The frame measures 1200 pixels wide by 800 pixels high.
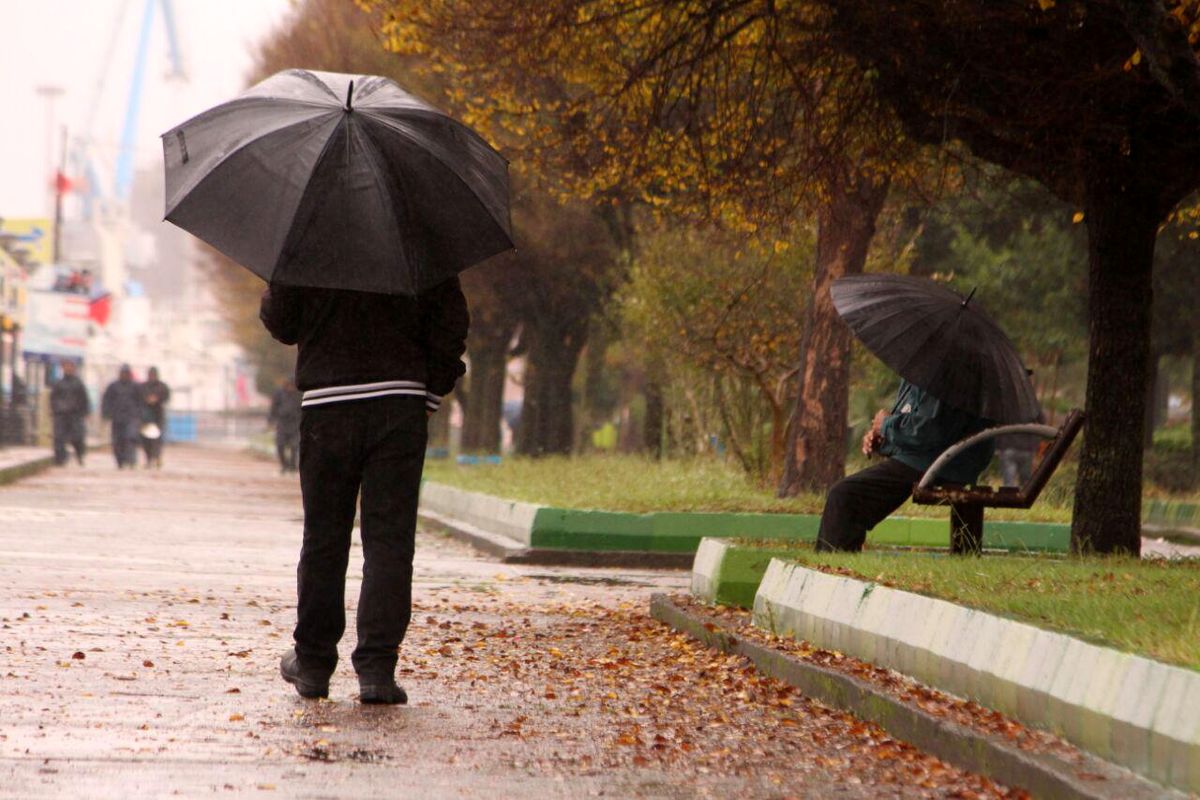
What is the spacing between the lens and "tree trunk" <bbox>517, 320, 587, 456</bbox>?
34988 mm

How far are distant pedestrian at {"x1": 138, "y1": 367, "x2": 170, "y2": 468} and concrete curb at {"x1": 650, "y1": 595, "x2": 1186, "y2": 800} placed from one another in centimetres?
3277

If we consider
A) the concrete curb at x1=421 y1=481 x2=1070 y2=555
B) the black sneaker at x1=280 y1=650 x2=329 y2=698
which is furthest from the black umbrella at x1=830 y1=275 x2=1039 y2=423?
the concrete curb at x1=421 y1=481 x2=1070 y2=555

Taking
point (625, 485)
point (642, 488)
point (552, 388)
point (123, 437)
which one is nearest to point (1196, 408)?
point (552, 388)

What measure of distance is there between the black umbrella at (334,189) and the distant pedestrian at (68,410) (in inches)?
1154

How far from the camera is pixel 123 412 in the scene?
128 feet

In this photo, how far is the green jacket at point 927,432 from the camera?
10.8 metres

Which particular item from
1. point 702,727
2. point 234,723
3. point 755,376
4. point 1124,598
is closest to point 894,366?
point 1124,598

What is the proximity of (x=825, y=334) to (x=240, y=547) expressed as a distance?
242 inches

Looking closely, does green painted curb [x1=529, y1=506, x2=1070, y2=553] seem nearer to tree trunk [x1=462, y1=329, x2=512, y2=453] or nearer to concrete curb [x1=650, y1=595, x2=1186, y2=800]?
concrete curb [x1=650, y1=595, x2=1186, y2=800]

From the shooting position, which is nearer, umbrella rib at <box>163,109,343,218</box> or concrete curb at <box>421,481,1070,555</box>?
umbrella rib at <box>163,109,343,218</box>

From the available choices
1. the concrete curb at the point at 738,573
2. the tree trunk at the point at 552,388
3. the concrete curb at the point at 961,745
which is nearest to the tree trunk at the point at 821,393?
the concrete curb at the point at 738,573

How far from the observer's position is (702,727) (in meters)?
7.11

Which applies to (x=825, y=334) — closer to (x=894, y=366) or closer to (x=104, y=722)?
(x=894, y=366)

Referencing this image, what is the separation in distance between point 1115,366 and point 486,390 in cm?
2919
